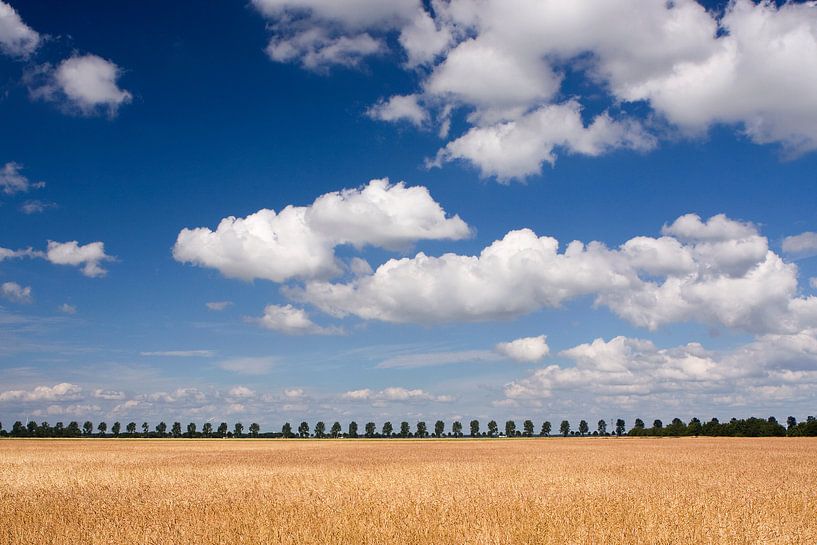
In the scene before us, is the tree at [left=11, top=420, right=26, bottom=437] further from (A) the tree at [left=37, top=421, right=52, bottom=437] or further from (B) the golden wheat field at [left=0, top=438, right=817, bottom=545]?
(B) the golden wheat field at [left=0, top=438, right=817, bottom=545]

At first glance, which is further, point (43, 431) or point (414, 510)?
point (43, 431)

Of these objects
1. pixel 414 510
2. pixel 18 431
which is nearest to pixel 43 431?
pixel 18 431

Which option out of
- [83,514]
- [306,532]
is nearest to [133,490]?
[83,514]

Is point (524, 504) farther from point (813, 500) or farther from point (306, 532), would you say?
point (813, 500)

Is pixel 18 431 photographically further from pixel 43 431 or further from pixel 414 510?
pixel 414 510

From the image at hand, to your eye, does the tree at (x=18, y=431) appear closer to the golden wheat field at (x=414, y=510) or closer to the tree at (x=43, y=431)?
the tree at (x=43, y=431)

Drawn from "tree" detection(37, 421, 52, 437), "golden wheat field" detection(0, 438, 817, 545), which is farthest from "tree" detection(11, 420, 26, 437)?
"golden wheat field" detection(0, 438, 817, 545)

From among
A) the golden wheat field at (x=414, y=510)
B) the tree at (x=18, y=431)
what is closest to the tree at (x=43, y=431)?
the tree at (x=18, y=431)

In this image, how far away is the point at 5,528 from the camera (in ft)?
47.2

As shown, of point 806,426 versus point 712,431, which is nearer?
point 806,426

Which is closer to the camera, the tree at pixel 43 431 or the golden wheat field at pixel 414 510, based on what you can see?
the golden wheat field at pixel 414 510

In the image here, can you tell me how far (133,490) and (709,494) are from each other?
67.2 ft

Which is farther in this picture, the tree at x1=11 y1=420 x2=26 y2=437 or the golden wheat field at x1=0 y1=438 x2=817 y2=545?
the tree at x1=11 y1=420 x2=26 y2=437

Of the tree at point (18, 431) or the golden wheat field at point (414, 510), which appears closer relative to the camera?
the golden wheat field at point (414, 510)
